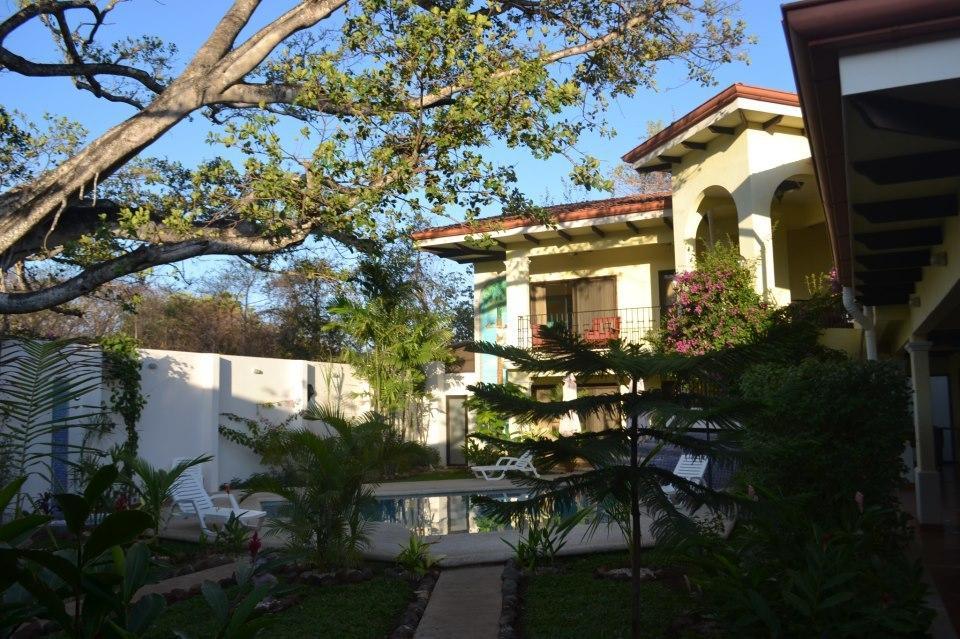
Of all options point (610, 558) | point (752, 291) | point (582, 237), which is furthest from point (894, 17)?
point (582, 237)

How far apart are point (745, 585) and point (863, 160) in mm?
2818

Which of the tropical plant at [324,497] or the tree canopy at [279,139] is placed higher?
the tree canopy at [279,139]

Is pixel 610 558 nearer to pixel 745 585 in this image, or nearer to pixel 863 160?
pixel 745 585

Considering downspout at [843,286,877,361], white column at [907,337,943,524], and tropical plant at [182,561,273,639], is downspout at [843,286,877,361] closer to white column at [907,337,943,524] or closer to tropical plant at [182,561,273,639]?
white column at [907,337,943,524]

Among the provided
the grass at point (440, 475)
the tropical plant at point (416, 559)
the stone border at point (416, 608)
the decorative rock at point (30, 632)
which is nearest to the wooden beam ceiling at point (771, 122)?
the grass at point (440, 475)

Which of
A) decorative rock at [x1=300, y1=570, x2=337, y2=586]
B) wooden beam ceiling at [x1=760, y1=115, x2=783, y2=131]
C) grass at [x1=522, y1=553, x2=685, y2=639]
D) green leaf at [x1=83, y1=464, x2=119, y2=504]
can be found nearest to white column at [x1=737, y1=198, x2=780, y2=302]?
wooden beam ceiling at [x1=760, y1=115, x2=783, y2=131]

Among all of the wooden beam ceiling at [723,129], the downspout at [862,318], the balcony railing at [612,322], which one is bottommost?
the downspout at [862,318]

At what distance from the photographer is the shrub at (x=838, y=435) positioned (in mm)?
7000

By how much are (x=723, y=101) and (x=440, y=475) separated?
11.3 metres

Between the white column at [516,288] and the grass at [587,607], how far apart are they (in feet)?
48.9

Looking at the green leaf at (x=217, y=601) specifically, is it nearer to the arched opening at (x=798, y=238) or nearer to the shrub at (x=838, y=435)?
the shrub at (x=838, y=435)

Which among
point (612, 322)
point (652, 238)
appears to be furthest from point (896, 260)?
point (612, 322)

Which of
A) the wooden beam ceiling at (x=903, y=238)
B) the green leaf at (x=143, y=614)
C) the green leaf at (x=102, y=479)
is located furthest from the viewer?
the wooden beam ceiling at (x=903, y=238)

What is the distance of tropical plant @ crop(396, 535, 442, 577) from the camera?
→ 867cm
